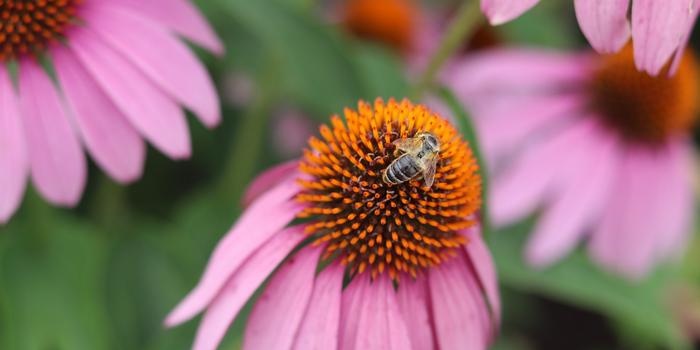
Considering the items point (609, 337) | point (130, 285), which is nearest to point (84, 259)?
point (130, 285)

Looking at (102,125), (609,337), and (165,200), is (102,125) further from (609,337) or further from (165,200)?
(609,337)

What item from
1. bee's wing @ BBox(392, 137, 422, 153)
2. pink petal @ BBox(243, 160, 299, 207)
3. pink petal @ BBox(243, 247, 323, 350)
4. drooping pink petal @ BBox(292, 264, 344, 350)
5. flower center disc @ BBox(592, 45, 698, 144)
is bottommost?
flower center disc @ BBox(592, 45, 698, 144)

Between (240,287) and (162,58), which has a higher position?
(162,58)

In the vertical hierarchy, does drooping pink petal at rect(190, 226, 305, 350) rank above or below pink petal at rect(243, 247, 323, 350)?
above

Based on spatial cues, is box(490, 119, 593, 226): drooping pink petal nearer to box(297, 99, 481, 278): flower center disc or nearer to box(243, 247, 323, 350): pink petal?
box(297, 99, 481, 278): flower center disc

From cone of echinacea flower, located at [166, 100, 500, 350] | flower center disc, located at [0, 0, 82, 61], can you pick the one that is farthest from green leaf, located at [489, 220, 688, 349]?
flower center disc, located at [0, 0, 82, 61]

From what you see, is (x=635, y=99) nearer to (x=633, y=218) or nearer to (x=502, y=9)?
(x=633, y=218)

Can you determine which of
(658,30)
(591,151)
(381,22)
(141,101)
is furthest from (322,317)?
(381,22)

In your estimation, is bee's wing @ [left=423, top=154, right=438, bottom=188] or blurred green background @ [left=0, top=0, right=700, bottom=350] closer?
bee's wing @ [left=423, top=154, right=438, bottom=188]
